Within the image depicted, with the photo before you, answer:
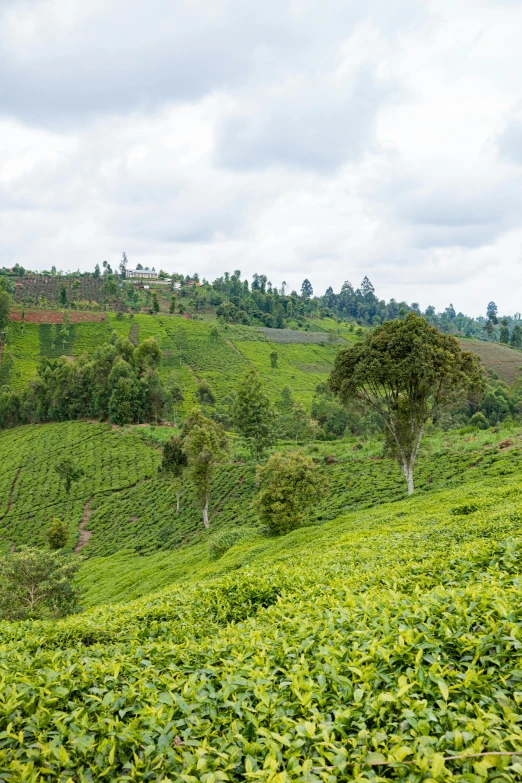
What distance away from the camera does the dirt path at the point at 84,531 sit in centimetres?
4159

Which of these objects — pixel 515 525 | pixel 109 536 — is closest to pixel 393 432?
pixel 515 525

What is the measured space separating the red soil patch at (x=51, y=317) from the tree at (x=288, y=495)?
113 metres

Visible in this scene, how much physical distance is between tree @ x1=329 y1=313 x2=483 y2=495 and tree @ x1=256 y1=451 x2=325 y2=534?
5350mm

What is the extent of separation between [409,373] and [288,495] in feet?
33.3

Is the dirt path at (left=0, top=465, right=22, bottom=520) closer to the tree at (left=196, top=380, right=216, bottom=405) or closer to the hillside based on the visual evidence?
the tree at (left=196, top=380, right=216, bottom=405)

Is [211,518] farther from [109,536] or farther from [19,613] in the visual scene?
[19,613]

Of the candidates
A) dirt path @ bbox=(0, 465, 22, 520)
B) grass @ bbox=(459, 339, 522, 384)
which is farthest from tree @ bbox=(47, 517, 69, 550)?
grass @ bbox=(459, 339, 522, 384)

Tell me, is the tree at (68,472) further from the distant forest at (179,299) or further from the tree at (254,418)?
the distant forest at (179,299)

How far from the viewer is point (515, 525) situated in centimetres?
1022

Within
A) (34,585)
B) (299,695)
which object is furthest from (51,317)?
(299,695)

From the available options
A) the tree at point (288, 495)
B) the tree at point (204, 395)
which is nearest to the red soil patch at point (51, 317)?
the tree at point (204, 395)

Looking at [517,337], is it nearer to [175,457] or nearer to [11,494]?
[175,457]

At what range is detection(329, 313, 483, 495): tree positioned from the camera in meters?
22.3

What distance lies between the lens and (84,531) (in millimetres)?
44531
